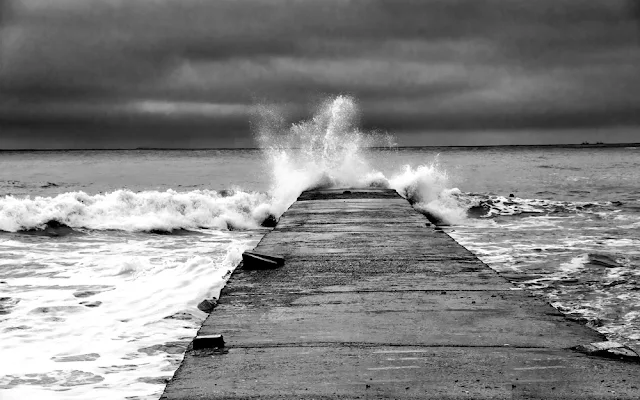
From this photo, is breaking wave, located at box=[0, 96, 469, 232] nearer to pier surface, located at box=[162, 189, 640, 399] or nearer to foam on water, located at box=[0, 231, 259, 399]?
foam on water, located at box=[0, 231, 259, 399]

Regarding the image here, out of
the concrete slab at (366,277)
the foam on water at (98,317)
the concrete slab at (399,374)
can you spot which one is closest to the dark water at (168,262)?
the foam on water at (98,317)

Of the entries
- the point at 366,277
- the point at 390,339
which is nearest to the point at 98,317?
the point at 366,277

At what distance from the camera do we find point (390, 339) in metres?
3.31

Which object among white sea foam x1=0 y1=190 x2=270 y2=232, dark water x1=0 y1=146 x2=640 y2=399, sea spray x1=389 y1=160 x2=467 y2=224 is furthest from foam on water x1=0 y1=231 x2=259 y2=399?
sea spray x1=389 y1=160 x2=467 y2=224

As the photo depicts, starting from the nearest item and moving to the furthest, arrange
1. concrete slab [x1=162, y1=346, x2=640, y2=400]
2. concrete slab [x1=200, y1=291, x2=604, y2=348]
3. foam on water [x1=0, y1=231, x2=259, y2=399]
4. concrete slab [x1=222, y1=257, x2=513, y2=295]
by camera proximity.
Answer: concrete slab [x1=162, y1=346, x2=640, y2=400], concrete slab [x1=200, y1=291, x2=604, y2=348], foam on water [x1=0, y1=231, x2=259, y2=399], concrete slab [x1=222, y1=257, x2=513, y2=295]

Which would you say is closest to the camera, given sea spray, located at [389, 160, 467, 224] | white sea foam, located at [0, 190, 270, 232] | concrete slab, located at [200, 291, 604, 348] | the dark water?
concrete slab, located at [200, 291, 604, 348]

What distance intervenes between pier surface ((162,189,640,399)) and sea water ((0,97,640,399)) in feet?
3.49

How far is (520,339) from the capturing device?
3291 mm

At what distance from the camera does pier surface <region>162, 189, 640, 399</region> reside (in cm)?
263

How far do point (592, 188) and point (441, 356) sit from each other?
91.8ft

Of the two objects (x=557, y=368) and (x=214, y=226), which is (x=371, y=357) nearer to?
(x=557, y=368)

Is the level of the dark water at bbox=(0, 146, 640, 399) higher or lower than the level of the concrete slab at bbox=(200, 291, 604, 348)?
lower

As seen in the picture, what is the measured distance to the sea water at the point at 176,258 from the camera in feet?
16.0

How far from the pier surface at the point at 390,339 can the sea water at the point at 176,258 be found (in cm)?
106
